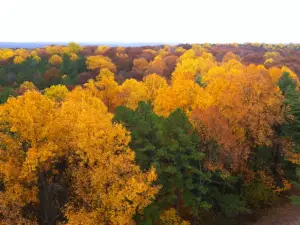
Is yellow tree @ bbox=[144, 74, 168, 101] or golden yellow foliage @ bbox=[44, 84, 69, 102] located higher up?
yellow tree @ bbox=[144, 74, 168, 101]

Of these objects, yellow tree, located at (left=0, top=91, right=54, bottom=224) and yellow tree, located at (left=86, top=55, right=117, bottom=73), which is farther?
yellow tree, located at (left=86, top=55, right=117, bottom=73)

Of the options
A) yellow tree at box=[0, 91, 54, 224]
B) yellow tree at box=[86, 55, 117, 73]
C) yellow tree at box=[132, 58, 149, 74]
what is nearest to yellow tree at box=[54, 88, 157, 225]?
yellow tree at box=[0, 91, 54, 224]

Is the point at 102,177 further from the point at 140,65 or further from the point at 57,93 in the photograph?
the point at 140,65

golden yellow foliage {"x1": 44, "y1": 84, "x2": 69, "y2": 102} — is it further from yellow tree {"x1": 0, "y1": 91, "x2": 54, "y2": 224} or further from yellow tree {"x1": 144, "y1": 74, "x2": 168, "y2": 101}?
yellow tree {"x1": 0, "y1": 91, "x2": 54, "y2": 224}

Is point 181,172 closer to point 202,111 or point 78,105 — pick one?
point 202,111

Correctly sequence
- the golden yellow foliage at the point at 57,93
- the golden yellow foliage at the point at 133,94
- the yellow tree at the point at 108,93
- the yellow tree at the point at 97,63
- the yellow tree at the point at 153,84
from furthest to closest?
1. the yellow tree at the point at 97,63
2. the golden yellow foliage at the point at 57,93
3. the yellow tree at the point at 153,84
4. the golden yellow foliage at the point at 133,94
5. the yellow tree at the point at 108,93

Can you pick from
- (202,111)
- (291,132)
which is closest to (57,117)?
(202,111)

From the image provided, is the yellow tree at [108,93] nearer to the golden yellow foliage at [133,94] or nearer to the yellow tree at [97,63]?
the golden yellow foliage at [133,94]

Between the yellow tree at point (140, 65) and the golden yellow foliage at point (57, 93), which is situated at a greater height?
the yellow tree at point (140, 65)

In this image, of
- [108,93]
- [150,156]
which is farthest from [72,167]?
[108,93]

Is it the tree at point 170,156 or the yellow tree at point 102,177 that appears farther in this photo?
the tree at point 170,156

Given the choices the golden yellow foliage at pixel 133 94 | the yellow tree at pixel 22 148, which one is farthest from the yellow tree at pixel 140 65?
the yellow tree at pixel 22 148

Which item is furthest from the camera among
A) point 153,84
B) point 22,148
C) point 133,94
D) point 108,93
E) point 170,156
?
point 153,84
